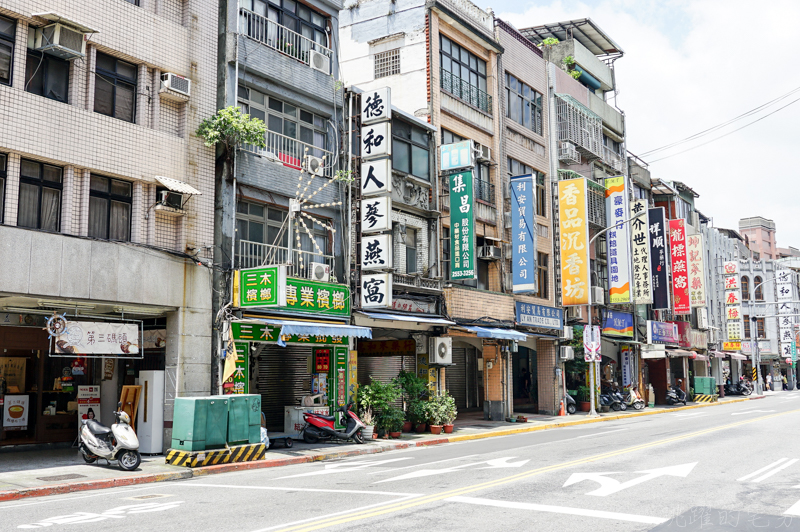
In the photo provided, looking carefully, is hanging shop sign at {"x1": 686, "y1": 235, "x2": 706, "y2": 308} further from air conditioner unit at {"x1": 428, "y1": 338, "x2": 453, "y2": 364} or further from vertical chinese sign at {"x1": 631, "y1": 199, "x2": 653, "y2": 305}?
air conditioner unit at {"x1": 428, "y1": 338, "x2": 453, "y2": 364}

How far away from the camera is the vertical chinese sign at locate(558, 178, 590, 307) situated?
34250mm

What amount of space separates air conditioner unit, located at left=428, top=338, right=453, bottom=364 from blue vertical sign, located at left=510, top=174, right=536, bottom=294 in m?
5.81

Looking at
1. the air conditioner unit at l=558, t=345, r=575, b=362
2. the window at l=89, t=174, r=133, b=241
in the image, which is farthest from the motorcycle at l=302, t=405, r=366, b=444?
the air conditioner unit at l=558, t=345, r=575, b=362

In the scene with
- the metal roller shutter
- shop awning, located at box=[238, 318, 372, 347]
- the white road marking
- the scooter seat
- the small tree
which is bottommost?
the white road marking

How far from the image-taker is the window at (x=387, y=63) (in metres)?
28.6

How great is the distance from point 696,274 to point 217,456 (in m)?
43.1

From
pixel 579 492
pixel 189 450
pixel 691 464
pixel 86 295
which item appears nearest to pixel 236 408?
pixel 189 450

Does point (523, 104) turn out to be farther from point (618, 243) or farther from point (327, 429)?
point (327, 429)

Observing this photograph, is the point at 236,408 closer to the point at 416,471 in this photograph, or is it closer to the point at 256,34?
the point at 416,471

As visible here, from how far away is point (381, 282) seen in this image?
22.2 meters

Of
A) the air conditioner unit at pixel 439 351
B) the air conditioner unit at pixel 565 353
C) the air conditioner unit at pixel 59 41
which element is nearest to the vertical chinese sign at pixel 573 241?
the air conditioner unit at pixel 565 353

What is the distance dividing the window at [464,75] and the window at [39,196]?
54.1 feet

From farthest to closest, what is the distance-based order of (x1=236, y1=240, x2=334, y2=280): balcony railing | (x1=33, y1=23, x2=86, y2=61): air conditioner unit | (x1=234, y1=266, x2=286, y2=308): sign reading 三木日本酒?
(x1=236, y1=240, x2=334, y2=280): balcony railing → (x1=234, y1=266, x2=286, y2=308): sign reading 三木日本酒 → (x1=33, y1=23, x2=86, y2=61): air conditioner unit

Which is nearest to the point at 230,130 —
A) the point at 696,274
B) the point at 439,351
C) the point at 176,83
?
the point at 176,83
